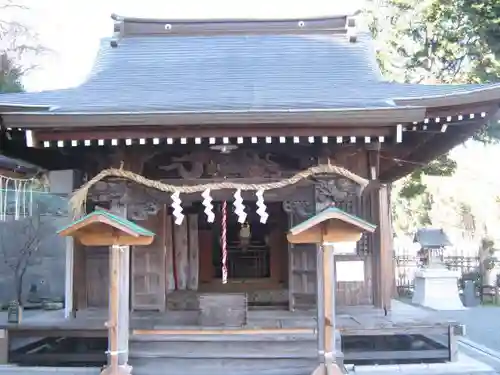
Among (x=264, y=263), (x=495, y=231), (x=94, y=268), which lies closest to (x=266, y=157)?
(x=94, y=268)

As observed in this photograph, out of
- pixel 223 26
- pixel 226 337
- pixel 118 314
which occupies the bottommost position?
pixel 226 337

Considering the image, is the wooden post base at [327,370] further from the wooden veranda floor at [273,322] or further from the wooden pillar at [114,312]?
the wooden pillar at [114,312]

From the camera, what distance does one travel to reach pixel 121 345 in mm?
5902

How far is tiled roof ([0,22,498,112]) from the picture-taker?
20.8 feet

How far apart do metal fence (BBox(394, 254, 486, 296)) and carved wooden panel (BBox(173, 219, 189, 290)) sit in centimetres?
914

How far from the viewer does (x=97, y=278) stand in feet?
28.0

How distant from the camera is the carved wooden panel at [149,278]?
8242 millimetres

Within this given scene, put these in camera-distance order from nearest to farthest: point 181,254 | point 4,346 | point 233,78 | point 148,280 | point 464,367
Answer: point 464,367, point 4,346, point 233,78, point 148,280, point 181,254

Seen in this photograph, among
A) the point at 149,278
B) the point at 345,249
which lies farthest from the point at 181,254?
the point at 345,249

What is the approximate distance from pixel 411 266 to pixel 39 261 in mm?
11486

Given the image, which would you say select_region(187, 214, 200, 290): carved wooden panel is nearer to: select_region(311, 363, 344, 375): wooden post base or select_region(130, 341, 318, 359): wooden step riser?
select_region(130, 341, 318, 359): wooden step riser

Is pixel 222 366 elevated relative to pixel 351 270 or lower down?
lower down

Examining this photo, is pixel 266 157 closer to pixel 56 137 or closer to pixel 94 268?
pixel 56 137

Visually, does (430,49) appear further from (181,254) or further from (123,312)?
(123,312)
